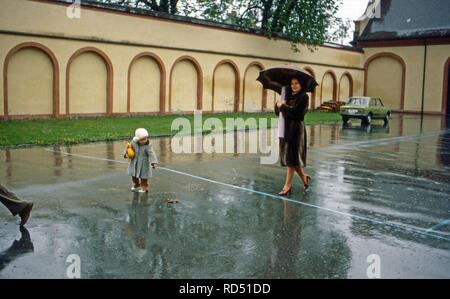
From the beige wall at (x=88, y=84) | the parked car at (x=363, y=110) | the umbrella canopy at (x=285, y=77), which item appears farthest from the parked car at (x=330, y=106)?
the umbrella canopy at (x=285, y=77)

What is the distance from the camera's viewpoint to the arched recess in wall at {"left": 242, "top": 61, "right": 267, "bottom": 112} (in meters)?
33.2

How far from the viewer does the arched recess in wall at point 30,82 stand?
69.1 ft

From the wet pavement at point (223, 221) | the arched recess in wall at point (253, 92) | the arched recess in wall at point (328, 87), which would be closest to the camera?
the wet pavement at point (223, 221)

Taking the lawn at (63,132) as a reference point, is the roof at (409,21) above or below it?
above

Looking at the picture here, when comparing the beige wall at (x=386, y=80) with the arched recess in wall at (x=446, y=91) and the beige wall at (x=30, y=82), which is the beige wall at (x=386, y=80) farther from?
the beige wall at (x=30, y=82)

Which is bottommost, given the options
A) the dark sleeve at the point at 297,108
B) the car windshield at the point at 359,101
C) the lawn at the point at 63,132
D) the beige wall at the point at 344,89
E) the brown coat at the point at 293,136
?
the lawn at the point at 63,132

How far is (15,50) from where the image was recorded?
20969mm

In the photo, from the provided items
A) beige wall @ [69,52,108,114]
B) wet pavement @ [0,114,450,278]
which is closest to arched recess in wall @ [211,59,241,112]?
beige wall @ [69,52,108,114]

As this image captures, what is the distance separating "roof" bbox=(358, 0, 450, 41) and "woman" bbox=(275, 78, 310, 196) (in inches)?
1363

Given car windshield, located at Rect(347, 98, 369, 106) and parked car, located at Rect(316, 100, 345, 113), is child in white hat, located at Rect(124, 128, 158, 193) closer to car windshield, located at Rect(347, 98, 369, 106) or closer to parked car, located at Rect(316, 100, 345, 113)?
car windshield, located at Rect(347, 98, 369, 106)

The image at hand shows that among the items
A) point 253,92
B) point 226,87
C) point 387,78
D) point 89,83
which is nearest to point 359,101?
point 253,92

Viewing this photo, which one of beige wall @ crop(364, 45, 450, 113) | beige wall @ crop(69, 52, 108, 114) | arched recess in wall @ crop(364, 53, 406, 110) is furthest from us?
arched recess in wall @ crop(364, 53, 406, 110)

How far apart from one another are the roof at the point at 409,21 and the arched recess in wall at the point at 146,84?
22976 millimetres
